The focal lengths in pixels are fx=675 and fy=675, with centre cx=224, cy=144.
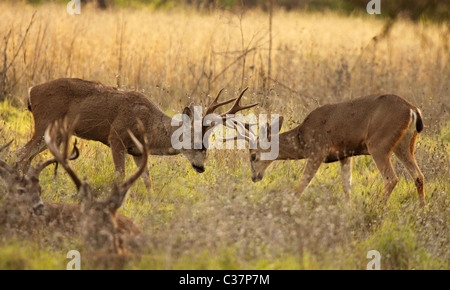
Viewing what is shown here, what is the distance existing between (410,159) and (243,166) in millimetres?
1990

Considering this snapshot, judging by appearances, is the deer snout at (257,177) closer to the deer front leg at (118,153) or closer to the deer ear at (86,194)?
the deer front leg at (118,153)

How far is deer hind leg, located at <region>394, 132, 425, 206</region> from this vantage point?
7.43 metres

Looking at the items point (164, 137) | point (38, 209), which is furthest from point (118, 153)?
point (38, 209)

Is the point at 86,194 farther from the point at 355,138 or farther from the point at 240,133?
the point at 355,138

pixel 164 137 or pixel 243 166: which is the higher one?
pixel 164 137

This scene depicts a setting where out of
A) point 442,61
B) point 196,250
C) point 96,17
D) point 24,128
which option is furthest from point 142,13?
point 196,250

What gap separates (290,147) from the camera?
818 centimetres

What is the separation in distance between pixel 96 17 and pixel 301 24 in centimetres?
524

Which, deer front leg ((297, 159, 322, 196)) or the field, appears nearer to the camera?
the field

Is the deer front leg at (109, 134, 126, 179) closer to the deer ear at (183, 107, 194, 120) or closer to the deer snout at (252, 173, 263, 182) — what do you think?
the deer ear at (183, 107, 194, 120)

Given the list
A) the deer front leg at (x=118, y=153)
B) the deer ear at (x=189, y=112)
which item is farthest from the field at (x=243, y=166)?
the deer ear at (x=189, y=112)

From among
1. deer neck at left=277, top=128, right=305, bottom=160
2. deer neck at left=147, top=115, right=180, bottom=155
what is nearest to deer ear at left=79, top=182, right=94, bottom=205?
deer neck at left=147, top=115, right=180, bottom=155

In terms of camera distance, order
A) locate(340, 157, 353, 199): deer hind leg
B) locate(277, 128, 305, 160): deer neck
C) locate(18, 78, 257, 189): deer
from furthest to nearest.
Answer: locate(277, 128, 305, 160): deer neck
locate(340, 157, 353, 199): deer hind leg
locate(18, 78, 257, 189): deer

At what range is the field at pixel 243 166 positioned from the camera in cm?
548
